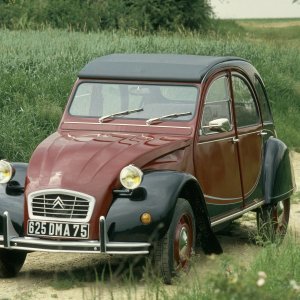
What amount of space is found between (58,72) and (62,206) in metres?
10.2

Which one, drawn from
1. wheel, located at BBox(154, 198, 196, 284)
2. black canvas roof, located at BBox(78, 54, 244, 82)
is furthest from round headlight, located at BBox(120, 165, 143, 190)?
black canvas roof, located at BBox(78, 54, 244, 82)

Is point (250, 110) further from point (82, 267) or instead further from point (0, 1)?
point (0, 1)

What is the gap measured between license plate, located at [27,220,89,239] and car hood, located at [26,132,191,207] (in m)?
0.25

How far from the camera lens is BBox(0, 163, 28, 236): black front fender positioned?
8.79 metres

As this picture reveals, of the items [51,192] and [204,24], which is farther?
[204,24]

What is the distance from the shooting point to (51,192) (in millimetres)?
8641

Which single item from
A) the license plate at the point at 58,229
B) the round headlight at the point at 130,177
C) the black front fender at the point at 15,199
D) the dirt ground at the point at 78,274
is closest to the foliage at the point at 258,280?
the dirt ground at the point at 78,274

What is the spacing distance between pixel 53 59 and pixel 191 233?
36.0ft

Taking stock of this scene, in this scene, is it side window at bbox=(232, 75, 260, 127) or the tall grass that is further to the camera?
the tall grass

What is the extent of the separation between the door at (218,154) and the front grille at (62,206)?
1.25 meters

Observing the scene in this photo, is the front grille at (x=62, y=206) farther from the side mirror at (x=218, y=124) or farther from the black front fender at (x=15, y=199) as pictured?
the side mirror at (x=218, y=124)

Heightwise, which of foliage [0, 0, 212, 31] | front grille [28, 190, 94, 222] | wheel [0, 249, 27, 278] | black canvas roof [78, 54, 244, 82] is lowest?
foliage [0, 0, 212, 31]

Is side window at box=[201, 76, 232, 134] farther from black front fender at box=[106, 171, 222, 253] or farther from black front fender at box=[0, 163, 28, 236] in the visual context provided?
black front fender at box=[0, 163, 28, 236]

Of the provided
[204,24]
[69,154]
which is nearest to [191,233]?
[69,154]
